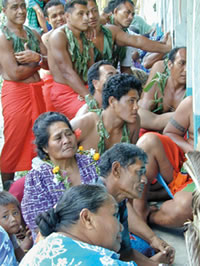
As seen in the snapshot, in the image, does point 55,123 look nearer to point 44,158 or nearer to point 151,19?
point 44,158

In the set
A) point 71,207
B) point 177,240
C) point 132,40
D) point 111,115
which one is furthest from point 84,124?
point 132,40

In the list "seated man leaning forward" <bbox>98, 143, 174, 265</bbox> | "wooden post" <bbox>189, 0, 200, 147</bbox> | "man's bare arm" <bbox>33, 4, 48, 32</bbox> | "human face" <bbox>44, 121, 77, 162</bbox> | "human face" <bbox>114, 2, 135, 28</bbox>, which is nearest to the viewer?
"seated man leaning forward" <bbox>98, 143, 174, 265</bbox>

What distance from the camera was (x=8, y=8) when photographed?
384cm

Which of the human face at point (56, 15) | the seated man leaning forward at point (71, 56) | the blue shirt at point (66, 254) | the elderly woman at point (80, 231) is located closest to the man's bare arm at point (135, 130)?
the seated man leaning forward at point (71, 56)

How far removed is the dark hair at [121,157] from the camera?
2.46 metres

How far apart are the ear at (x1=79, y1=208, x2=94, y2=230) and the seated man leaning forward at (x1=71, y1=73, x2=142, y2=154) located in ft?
4.86

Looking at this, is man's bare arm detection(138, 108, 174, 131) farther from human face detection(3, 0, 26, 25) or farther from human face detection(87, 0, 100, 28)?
human face detection(3, 0, 26, 25)

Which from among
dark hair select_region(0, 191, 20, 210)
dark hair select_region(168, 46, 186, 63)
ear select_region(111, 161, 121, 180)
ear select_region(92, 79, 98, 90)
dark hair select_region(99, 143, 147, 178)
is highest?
dark hair select_region(168, 46, 186, 63)

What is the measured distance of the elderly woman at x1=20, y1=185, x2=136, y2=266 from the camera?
4.72 feet

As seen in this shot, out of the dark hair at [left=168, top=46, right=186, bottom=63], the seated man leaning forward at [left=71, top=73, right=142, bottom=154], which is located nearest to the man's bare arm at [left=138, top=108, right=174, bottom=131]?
the dark hair at [left=168, top=46, right=186, bottom=63]

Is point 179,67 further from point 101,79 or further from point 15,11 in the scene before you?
point 15,11

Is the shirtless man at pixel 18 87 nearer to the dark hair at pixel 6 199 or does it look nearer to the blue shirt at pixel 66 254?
the dark hair at pixel 6 199

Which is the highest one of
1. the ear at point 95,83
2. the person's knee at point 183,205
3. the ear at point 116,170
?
the ear at point 95,83

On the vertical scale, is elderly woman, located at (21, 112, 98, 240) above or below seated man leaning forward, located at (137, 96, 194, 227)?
above
